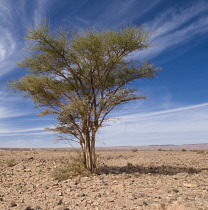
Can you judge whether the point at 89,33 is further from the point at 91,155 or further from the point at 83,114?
the point at 91,155

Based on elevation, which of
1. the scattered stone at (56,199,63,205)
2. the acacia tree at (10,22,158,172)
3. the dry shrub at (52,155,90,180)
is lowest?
the scattered stone at (56,199,63,205)

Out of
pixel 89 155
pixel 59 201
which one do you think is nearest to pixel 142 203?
pixel 59 201

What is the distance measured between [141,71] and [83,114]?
138 inches

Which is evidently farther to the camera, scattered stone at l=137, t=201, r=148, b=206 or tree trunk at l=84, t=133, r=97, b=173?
tree trunk at l=84, t=133, r=97, b=173

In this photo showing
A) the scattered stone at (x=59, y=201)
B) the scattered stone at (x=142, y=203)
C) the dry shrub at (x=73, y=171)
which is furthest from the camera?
the dry shrub at (x=73, y=171)

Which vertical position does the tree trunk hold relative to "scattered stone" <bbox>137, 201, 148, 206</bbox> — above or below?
above

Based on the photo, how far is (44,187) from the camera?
29.7ft

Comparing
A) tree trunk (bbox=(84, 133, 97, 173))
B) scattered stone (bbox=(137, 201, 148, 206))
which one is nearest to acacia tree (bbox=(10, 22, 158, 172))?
tree trunk (bbox=(84, 133, 97, 173))

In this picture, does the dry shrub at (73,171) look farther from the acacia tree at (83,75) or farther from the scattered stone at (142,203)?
the scattered stone at (142,203)

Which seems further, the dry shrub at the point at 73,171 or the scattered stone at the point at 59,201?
the dry shrub at the point at 73,171

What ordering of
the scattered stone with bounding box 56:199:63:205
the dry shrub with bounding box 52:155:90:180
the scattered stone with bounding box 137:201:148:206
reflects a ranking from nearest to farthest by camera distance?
1. the scattered stone with bounding box 137:201:148:206
2. the scattered stone with bounding box 56:199:63:205
3. the dry shrub with bounding box 52:155:90:180

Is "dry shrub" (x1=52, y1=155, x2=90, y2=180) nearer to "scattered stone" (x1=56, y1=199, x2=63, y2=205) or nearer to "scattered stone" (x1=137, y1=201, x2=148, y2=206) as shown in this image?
"scattered stone" (x1=56, y1=199, x2=63, y2=205)

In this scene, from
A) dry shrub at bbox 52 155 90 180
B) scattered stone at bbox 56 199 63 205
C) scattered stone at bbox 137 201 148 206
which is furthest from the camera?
dry shrub at bbox 52 155 90 180

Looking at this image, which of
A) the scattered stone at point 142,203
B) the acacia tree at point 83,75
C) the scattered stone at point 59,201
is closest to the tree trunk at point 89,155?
the acacia tree at point 83,75
